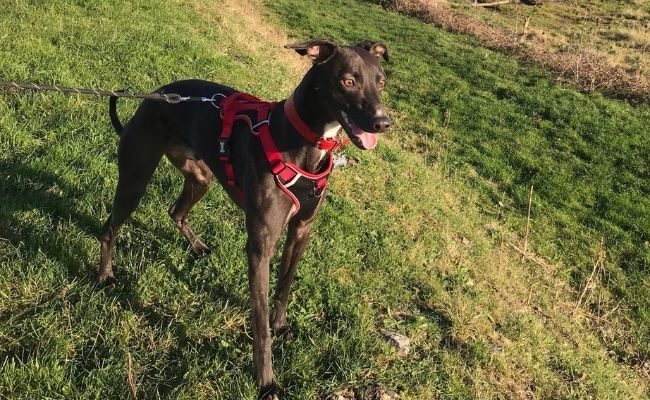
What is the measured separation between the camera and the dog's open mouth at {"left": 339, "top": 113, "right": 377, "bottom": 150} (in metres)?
2.99

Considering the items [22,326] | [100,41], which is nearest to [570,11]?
[100,41]

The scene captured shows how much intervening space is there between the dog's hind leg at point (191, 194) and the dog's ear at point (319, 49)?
5.27 feet

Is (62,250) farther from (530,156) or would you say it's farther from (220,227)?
(530,156)

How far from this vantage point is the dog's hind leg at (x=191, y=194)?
445 centimetres

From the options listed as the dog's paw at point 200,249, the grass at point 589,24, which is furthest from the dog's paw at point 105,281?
the grass at point 589,24

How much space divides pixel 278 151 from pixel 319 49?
71 centimetres

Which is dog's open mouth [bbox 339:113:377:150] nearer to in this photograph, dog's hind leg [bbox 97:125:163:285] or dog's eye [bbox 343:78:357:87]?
dog's eye [bbox 343:78:357:87]

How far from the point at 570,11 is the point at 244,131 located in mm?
35261

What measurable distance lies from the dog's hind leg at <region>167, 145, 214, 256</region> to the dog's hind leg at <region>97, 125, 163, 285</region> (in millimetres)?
428

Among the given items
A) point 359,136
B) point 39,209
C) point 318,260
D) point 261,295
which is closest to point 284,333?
point 261,295

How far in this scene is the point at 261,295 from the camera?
11.0 feet

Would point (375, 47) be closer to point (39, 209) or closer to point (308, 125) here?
point (308, 125)

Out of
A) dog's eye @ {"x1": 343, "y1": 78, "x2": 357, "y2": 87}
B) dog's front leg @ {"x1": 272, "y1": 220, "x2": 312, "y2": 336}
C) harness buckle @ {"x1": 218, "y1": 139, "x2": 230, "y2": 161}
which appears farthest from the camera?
dog's front leg @ {"x1": 272, "y1": 220, "x2": 312, "y2": 336}

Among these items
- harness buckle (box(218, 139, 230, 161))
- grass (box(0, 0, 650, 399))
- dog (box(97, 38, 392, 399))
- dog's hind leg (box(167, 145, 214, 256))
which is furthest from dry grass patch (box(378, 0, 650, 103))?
harness buckle (box(218, 139, 230, 161))
